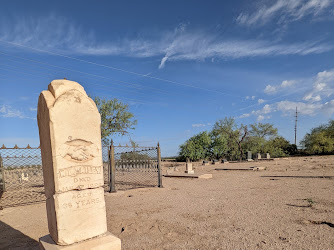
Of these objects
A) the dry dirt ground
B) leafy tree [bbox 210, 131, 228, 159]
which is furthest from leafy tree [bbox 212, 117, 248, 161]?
the dry dirt ground

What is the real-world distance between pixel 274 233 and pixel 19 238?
15.4 ft

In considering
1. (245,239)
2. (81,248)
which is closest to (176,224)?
(245,239)

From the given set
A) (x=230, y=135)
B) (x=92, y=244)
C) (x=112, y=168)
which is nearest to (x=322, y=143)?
(x=230, y=135)

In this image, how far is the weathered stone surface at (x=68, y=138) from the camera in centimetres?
269

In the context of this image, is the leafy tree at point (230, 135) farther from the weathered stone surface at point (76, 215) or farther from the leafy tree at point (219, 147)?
the weathered stone surface at point (76, 215)

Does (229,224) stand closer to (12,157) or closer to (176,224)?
(176,224)

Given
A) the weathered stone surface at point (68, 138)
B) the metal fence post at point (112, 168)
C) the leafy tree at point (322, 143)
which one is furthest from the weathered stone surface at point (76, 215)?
the leafy tree at point (322, 143)

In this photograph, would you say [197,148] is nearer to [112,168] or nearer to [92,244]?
[112,168]

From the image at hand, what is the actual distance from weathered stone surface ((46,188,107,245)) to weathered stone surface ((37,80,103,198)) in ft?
0.35

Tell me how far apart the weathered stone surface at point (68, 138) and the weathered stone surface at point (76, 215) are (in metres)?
0.11

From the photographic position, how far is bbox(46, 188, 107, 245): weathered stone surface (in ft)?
8.79

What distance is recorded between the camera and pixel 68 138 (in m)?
2.78

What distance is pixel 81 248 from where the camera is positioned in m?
2.71

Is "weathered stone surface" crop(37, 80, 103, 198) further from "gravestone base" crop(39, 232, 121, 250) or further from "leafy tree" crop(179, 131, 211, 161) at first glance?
"leafy tree" crop(179, 131, 211, 161)
